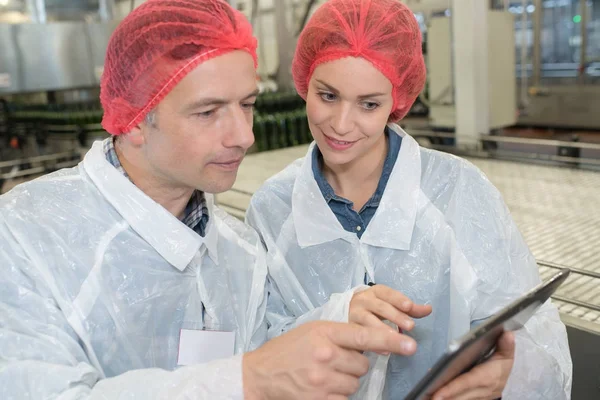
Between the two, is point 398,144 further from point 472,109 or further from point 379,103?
point 472,109

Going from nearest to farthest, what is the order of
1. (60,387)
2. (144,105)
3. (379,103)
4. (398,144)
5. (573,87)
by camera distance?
1. (60,387)
2. (144,105)
3. (379,103)
4. (398,144)
5. (573,87)

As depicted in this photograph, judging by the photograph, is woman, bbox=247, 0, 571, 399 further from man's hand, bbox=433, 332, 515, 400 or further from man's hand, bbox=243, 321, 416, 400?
man's hand, bbox=243, 321, 416, 400

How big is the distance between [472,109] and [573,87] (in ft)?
11.6

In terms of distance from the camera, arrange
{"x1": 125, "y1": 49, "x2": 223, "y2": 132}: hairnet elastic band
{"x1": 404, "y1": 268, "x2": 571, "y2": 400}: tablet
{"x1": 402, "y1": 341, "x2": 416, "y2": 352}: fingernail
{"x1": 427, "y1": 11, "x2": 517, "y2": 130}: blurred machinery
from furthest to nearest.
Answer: {"x1": 427, "y1": 11, "x2": 517, "y2": 130}: blurred machinery
{"x1": 125, "y1": 49, "x2": 223, "y2": 132}: hairnet elastic band
{"x1": 402, "y1": 341, "x2": 416, "y2": 352}: fingernail
{"x1": 404, "y1": 268, "x2": 571, "y2": 400}: tablet

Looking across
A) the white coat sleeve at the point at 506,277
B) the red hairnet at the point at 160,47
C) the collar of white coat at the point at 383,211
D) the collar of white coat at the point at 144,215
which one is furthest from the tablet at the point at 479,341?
the red hairnet at the point at 160,47

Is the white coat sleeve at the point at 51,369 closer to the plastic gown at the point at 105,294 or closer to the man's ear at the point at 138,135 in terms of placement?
the plastic gown at the point at 105,294

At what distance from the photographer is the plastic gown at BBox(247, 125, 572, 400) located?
109cm

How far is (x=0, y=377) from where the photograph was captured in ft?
2.53

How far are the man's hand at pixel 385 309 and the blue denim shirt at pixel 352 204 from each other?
0.35 metres

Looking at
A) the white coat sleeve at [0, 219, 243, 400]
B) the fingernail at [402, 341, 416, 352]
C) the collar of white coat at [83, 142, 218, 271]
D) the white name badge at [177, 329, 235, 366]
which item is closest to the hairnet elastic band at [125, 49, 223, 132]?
the collar of white coat at [83, 142, 218, 271]

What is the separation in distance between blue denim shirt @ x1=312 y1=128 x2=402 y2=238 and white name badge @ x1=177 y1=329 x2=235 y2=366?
0.37 metres

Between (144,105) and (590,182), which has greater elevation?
(144,105)

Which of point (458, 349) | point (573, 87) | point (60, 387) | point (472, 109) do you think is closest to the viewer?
point (458, 349)

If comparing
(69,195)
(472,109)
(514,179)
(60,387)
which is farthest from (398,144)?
(472,109)
